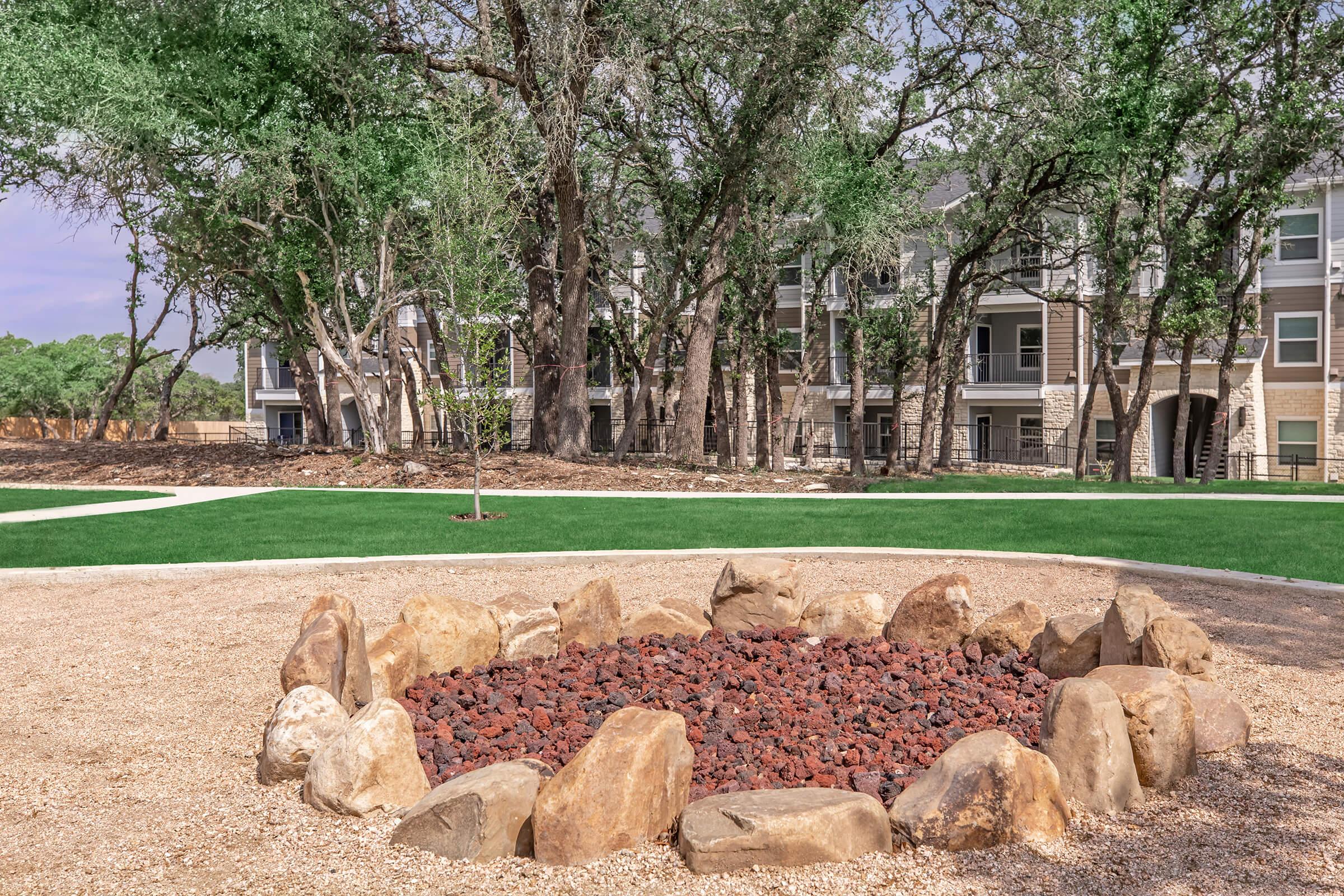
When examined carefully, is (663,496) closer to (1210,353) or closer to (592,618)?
(592,618)

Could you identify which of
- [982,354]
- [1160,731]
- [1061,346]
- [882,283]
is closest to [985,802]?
[1160,731]

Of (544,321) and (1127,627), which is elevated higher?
(544,321)

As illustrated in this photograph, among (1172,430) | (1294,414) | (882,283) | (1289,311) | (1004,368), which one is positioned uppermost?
(882,283)

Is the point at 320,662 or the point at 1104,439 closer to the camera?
the point at 320,662

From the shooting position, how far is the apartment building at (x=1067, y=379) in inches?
1093

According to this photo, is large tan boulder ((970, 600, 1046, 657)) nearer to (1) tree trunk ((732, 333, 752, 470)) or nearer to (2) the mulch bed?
(2) the mulch bed

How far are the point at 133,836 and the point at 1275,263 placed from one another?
3171cm

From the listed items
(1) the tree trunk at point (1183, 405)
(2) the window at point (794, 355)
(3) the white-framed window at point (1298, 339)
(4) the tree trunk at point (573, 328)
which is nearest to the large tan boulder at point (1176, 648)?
(4) the tree trunk at point (573, 328)

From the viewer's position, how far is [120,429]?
40219 millimetres

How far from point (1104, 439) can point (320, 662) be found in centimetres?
3094

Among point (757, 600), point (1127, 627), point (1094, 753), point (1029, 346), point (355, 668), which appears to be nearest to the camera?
point (1094, 753)

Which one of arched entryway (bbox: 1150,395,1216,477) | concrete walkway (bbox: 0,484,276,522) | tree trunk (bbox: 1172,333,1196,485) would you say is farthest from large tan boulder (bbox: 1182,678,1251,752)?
arched entryway (bbox: 1150,395,1216,477)

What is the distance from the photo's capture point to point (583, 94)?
51.9 feet

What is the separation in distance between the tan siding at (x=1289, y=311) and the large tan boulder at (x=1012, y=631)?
27207 mm
